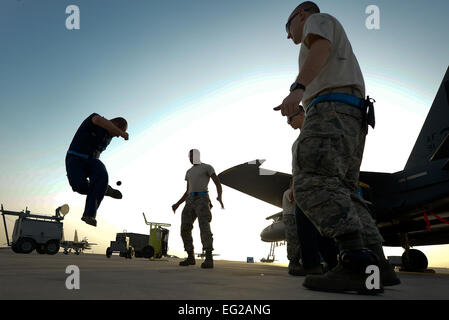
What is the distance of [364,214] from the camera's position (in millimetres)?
2109

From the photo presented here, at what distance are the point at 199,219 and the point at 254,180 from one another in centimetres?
410

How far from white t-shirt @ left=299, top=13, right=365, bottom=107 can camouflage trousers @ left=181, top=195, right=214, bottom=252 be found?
3196mm

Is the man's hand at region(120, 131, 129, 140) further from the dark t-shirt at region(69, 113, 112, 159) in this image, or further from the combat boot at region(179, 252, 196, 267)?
the combat boot at region(179, 252, 196, 267)

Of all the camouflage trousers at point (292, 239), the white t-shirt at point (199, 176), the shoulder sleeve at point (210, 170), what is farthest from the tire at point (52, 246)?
the camouflage trousers at point (292, 239)

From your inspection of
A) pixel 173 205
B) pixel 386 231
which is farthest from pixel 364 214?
pixel 386 231

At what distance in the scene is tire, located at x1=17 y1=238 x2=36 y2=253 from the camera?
460 inches

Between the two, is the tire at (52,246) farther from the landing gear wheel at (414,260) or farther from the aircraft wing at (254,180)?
the landing gear wheel at (414,260)

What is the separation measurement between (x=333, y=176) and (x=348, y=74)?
70 centimetres

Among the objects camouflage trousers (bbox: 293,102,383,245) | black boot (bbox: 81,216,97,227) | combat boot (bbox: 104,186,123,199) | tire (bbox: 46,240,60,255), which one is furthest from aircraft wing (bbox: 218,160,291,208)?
tire (bbox: 46,240,60,255)

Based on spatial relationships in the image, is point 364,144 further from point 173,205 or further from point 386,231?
point 386,231

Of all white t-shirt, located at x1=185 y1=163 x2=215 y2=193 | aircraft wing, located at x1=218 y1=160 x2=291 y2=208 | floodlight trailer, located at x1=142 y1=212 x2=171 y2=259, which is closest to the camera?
white t-shirt, located at x1=185 y1=163 x2=215 y2=193

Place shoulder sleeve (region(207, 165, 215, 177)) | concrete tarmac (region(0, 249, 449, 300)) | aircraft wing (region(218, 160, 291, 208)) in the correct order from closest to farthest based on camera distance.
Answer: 1. concrete tarmac (region(0, 249, 449, 300))
2. shoulder sleeve (region(207, 165, 215, 177))
3. aircraft wing (region(218, 160, 291, 208))

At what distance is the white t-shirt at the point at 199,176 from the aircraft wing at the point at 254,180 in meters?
3.27

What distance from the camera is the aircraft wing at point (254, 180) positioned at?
8.55m
